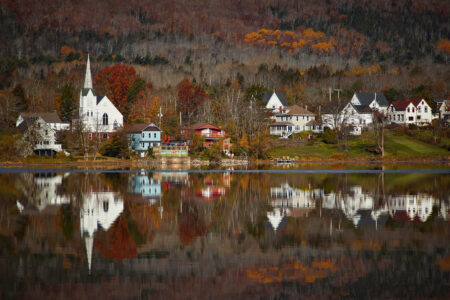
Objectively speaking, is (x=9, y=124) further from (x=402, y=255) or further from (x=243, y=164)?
(x=402, y=255)

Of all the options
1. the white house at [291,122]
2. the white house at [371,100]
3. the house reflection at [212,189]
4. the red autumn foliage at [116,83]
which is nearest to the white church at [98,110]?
the red autumn foliage at [116,83]

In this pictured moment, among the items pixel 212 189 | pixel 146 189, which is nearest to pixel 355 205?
pixel 212 189

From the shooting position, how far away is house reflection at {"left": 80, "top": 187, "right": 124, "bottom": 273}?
25625 mm

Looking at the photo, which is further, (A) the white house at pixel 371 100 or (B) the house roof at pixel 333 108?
(A) the white house at pixel 371 100

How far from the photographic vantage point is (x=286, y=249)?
22.9 meters

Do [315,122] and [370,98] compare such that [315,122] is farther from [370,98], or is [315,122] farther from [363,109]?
[370,98]

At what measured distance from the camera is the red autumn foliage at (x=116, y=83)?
125 m

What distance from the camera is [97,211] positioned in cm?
3225

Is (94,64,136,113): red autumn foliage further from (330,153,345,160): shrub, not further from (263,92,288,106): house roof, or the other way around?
(330,153,345,160): shrub

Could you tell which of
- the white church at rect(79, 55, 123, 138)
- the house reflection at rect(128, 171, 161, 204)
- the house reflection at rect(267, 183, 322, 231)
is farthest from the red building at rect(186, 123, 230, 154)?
the house reflection at rect(267, 183, 322, 231)

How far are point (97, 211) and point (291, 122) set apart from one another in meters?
84.2

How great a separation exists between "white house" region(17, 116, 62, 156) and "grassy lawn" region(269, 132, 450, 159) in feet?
109

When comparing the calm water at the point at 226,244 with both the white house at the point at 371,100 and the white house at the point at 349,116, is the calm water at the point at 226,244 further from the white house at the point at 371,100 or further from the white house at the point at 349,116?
the white house at the point at 371,100

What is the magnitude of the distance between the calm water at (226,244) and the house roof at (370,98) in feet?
280
